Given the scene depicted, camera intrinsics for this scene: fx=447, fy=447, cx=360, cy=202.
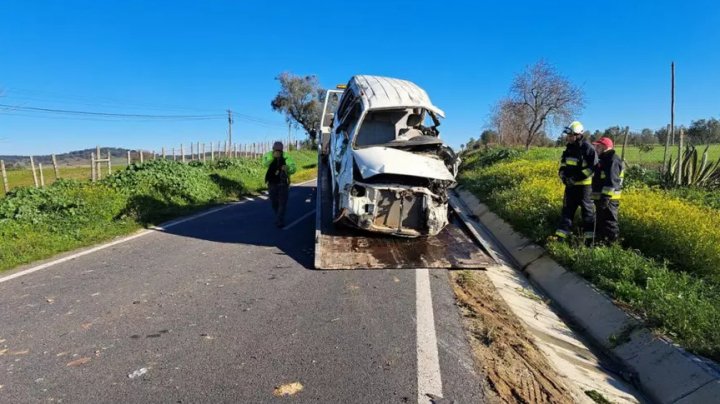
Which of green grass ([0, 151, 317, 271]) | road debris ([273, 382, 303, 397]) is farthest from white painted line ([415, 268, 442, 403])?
green grass ([0, 151, 317, 271])

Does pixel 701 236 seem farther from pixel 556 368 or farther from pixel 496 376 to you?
pixel 496 376

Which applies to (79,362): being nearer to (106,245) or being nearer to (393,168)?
(393,168)

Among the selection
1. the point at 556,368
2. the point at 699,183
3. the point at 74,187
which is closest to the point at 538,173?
the point at 699,183

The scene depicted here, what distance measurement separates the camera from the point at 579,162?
6895 millimetres

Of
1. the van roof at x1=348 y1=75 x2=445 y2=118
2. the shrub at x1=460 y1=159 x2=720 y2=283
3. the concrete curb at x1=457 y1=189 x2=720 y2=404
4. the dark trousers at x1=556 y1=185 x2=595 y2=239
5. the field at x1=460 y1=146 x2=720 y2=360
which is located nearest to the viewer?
the concrete curb at x1=457 y1=189 x2=720 y2=404

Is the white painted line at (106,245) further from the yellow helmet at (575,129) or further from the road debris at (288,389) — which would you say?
the yellow helmet at (575,129)

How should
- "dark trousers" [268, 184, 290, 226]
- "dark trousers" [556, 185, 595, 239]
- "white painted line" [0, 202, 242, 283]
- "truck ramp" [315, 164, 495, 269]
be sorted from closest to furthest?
"white painted line" [0, 202, 242, 283]
"truck ramp" [315, 164, 495, 269]
"dark trousers" [556, 185, 595, 239]
"dark trousers" [268, 184, 290, 226]

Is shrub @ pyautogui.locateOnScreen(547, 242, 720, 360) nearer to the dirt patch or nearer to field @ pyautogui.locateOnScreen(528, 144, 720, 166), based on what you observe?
the dirt patch

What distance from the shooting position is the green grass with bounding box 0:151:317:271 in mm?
7105

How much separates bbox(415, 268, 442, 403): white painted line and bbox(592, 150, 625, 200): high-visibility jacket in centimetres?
327

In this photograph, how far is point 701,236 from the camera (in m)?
5.55

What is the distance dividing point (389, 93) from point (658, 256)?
15.6 ft

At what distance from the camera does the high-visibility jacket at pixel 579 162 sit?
6766 mm

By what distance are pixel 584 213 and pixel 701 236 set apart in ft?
4.92
